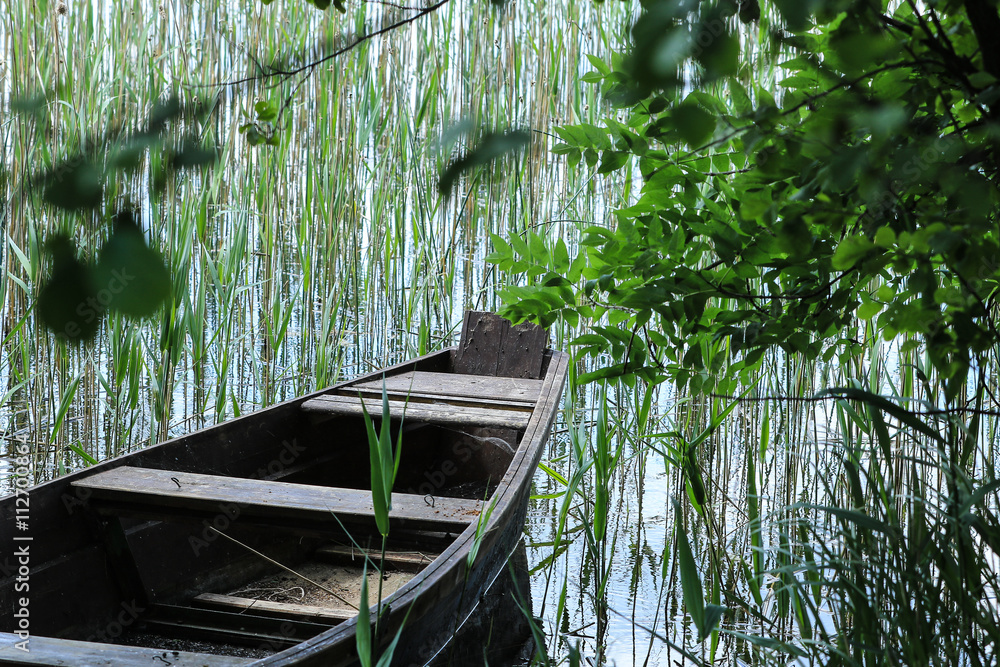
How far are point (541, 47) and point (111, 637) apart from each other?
253cm

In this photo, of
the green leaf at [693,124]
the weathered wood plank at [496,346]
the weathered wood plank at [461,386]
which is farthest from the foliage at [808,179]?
the weathered wood plank at [496,346]

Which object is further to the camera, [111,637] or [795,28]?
[111,637]

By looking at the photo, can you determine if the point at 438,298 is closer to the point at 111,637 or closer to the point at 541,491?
the point at 541,491

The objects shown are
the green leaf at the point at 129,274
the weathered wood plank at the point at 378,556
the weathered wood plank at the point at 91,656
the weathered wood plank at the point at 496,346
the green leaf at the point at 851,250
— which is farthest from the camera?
the weathered wood plank at the point at 496,346

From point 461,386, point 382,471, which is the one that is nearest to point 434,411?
point 461,386

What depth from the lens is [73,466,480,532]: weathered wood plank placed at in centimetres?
178

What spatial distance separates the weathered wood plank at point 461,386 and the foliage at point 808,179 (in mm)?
1239

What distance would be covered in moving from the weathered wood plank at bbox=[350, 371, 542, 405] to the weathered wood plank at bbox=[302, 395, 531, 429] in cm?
7

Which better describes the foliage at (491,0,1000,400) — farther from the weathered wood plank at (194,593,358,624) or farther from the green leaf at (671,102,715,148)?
the weathered wood plank at (194,593,358,624)

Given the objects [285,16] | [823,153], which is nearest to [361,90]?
[285,16]

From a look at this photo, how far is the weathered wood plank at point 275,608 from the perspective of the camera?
200 centimetres

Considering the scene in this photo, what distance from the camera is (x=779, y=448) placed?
2.90 m

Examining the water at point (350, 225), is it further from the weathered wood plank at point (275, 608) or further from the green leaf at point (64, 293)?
the green leaf at point (64, 293)

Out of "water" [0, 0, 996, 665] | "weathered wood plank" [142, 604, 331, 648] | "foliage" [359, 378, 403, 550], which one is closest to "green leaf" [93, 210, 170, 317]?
"foliage" [359, 378, 403, 550]
